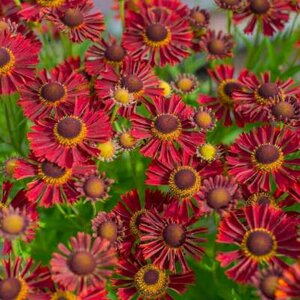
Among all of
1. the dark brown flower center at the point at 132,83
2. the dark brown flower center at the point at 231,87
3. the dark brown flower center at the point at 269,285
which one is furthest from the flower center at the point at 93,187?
the dark brown flower center at the point at 231,87

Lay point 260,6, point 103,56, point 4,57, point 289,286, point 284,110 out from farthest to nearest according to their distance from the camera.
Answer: point 260,6
point 103,56
point 4,57
point 284,110
point 289,286

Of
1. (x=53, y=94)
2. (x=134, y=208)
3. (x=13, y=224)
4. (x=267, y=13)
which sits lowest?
(x=13, y=224)

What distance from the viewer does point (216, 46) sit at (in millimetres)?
1704

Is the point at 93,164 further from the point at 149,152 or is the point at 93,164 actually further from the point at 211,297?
the point at 211,297

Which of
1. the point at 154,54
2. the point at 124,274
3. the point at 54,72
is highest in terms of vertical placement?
the point at 154,54

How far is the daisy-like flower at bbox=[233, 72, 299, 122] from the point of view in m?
1.47

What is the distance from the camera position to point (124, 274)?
1319 mm

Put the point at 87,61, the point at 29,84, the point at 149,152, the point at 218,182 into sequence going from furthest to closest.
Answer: the point at 87,61 < the point at 29,84 < the point at 149,152 < the point at 218,182

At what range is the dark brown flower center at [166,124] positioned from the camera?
4.69ft

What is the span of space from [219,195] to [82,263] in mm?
315

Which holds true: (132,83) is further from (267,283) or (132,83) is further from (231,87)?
(267,283)

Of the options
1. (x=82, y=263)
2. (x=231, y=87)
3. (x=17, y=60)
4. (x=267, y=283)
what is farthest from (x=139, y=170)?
(x=267, y=283)

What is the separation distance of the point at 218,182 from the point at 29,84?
56cm

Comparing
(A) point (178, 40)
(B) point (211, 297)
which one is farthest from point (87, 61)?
(B) point (211, 297)
